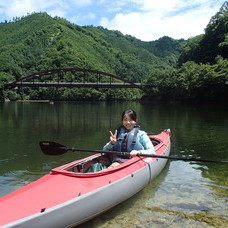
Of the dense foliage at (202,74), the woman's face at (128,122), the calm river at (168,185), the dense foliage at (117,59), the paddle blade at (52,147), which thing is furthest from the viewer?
the dense foliage at (117,59)

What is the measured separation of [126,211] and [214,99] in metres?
41.7

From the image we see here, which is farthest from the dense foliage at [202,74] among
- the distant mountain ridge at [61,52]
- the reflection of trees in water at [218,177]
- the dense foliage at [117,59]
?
A: the reflection of trees in water at [218,177]

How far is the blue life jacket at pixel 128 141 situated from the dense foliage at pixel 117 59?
37.6 metres

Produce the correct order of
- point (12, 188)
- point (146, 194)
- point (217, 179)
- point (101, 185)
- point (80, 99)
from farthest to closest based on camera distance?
point (80, 99) < point (217, 179) < point (12, 188) < point (146, 194) < point (101, 185)

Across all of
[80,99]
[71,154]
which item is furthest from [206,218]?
[80,99]

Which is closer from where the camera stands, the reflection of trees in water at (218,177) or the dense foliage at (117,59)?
the reflection of trees in water at (218,177)

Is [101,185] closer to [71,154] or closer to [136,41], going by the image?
[71,154]

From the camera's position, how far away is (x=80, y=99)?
296 ft

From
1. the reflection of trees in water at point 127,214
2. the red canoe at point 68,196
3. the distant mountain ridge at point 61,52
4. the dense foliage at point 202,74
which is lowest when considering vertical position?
the reflection of trees in water at point 127,214

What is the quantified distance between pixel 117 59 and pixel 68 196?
138535 mm

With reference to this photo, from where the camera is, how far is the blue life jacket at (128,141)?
6.00 metres

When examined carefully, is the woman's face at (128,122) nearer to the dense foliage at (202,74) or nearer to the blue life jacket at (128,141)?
the blue life jacket at (128,141)

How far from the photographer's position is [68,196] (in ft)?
13.5

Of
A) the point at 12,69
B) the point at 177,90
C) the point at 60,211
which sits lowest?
the point at 60,211
